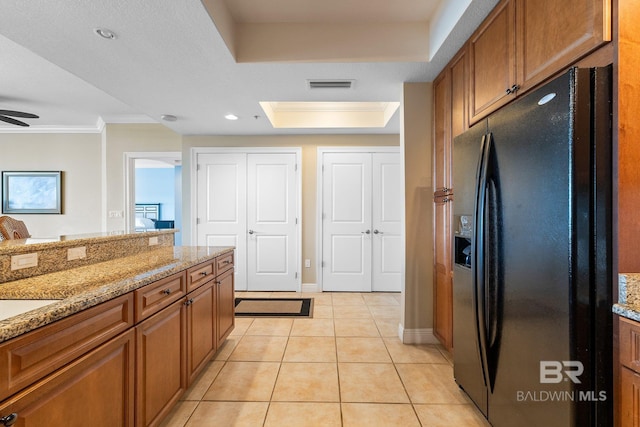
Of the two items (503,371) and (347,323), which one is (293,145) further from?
(503,371)

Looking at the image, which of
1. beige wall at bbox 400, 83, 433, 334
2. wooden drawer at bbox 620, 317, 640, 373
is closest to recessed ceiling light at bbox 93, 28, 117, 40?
beige wall at bbox 400, 83, 433, 334

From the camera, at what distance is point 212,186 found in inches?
167

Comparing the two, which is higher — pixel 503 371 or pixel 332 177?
pixel 332 177

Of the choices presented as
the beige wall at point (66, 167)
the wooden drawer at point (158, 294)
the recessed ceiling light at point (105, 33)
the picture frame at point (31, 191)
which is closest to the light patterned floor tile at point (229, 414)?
the wooden drawer at point (158, 294)

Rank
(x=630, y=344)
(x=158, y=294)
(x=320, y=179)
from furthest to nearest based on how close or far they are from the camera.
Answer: (x=320, y=179) → (x=158, y=294) → (x=630, y=344)

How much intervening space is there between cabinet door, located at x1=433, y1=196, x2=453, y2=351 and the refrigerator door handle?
2.53 ft

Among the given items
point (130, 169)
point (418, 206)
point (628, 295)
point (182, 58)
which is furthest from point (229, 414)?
point (130, 169)

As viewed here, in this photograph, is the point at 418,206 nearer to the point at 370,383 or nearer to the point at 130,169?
the point at 370,383

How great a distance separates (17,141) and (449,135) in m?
6.50

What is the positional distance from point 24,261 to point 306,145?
3.33 metres

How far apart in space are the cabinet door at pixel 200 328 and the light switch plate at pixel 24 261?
2.39 ft

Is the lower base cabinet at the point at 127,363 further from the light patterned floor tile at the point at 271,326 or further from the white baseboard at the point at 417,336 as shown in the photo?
the white baseboard at the point at 417,336

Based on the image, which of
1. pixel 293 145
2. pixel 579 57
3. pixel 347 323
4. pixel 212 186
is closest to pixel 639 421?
pixel 579 57

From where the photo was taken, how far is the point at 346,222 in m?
4.21
